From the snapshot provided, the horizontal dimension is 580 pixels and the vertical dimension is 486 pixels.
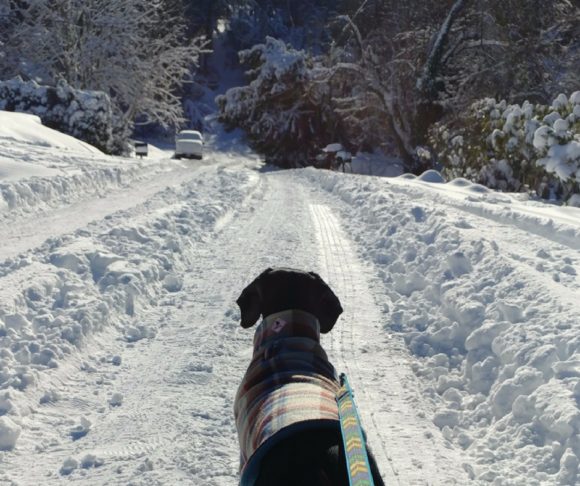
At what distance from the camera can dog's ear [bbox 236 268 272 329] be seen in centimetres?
356

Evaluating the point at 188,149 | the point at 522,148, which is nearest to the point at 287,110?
the point at 188,149

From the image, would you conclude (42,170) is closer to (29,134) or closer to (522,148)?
(29,134)

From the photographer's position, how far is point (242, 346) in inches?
228

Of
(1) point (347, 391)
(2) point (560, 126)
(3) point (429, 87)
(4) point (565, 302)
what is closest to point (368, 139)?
(3) point (429, 87)

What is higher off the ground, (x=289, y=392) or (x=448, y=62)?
(x=448, y=62)

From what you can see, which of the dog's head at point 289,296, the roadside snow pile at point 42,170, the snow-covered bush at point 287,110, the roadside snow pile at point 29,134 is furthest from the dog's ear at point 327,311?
the snow-covered bush at point 287,110

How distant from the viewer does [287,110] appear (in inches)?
1671

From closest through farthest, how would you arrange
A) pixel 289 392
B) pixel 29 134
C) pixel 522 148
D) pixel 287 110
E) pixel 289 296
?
pixel 289 392 → pixel 289 296 → pixel 522 148 → pixel 29 134 → pixel 287 110

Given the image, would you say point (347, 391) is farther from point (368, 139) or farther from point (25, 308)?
point (368, 139)

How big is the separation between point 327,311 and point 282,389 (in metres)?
0.92

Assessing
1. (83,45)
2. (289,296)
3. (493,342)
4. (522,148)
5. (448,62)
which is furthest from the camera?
(83,45)

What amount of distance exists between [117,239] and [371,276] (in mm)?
3078

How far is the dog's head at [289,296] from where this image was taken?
343 centimetres

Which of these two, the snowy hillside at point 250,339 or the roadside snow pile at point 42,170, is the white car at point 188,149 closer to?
the roadside snow pile at point 42,170
